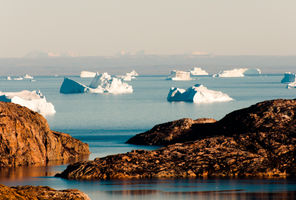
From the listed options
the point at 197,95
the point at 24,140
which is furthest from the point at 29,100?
the point at 24,140

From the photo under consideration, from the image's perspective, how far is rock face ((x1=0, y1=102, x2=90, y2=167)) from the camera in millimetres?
35719

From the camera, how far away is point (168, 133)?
50.4 meters

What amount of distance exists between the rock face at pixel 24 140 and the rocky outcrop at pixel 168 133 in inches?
471

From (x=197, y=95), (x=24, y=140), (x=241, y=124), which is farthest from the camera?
(x=197, y=95)

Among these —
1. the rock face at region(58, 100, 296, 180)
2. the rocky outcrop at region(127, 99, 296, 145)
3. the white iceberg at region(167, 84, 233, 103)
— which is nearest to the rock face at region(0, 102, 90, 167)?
the rock face at region(58, 100, 296, 180)

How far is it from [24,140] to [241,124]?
1236 centimetres

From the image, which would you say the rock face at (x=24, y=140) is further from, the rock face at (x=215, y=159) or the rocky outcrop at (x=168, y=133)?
the rocky outcrop at (x=168, y=133)

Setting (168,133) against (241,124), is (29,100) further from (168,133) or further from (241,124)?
(241,124)

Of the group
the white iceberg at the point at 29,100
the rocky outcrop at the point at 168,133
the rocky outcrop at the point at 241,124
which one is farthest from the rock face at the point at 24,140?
the white iceberg at the point at 29,100

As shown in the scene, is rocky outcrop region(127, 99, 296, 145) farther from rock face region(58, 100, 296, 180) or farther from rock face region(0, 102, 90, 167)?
rock face region(0, 102, 90, 167)

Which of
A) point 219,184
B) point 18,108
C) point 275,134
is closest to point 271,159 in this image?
point 275,134

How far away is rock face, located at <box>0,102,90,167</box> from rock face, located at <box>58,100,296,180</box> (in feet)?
18.5

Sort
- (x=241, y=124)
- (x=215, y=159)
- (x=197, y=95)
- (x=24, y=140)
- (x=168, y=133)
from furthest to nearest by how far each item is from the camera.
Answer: (x=197, y=95) < (x=168, y=133) < (x=241, y=124) < (x=24, y=140) < (x=215, y=159)

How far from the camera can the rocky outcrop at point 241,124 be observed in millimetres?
37344
